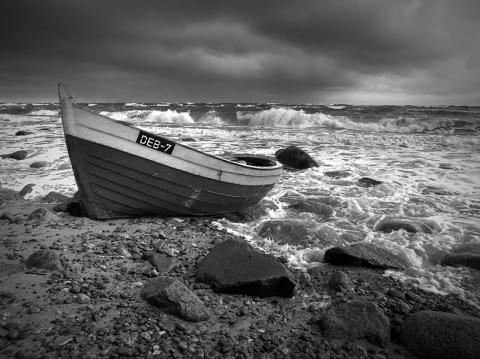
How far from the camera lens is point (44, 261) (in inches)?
151

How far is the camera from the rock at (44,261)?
12.5ft

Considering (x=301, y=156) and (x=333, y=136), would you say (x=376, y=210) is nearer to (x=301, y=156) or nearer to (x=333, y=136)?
(x=301, y=156)

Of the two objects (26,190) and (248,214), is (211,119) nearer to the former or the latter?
(26,190)

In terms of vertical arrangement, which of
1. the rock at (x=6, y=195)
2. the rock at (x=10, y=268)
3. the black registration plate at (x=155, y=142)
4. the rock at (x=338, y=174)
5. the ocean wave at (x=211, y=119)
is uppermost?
Result: the black registration plate at (x=155, y=142)

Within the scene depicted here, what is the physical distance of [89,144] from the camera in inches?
196

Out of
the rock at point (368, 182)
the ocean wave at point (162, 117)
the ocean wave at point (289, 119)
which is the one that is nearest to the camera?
the rock at point (368, 182)

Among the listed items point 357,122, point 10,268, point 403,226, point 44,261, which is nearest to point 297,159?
point 403,226

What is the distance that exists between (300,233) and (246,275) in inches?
87.9

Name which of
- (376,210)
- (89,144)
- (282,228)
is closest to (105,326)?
(89,144)

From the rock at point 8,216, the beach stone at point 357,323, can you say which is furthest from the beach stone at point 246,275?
the rock at point 8,216

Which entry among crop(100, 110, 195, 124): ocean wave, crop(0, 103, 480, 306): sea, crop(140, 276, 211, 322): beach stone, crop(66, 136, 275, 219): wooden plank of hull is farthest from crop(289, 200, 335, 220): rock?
crop(100, 110, 195, 124): ocean wave

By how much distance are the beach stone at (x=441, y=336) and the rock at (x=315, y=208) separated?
12.8ft

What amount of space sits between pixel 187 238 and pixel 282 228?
186 cm

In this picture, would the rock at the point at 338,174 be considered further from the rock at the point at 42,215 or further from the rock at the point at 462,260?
the rock at the point at 42,215
